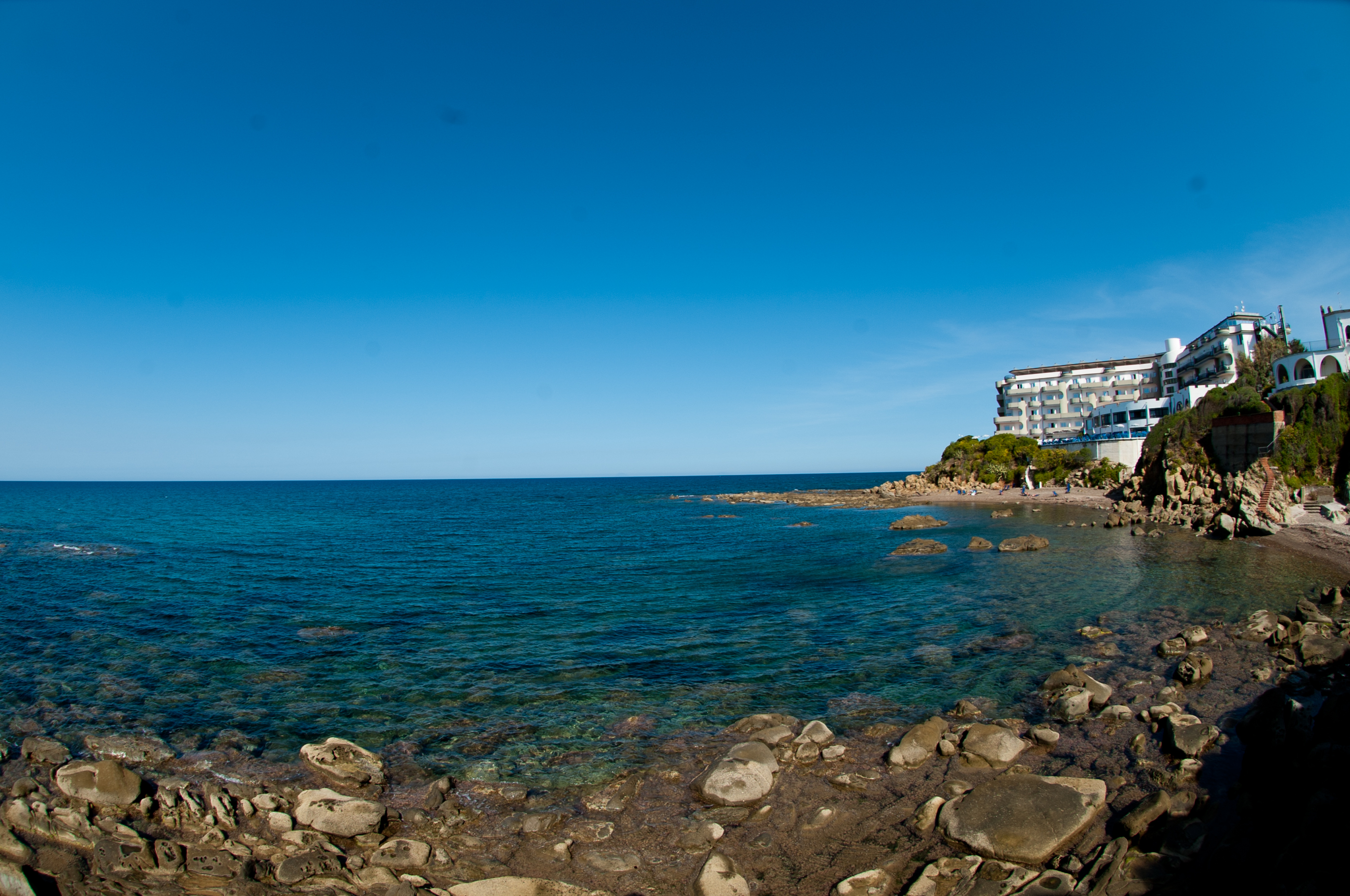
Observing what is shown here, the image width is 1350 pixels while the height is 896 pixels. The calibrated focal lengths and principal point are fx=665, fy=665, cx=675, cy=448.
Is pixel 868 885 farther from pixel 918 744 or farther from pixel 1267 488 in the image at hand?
pixel 1267 488

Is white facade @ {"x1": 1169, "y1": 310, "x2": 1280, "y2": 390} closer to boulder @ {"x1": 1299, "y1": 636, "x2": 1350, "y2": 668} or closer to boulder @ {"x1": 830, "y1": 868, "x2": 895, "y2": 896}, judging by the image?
boulder @ {"x1": 1299, "y1": 636, "x2": 1350, "y2": 668}

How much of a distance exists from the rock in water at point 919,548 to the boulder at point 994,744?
32617mm

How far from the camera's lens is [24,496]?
582 feet

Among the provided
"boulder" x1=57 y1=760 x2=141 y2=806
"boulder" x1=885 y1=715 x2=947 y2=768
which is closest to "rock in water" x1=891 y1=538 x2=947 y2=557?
"boulder" x1=885 y1=715 x2=947 y2=768

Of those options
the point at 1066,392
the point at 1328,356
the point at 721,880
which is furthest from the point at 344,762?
the point at 1066,392

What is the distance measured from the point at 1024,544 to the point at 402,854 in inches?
1847

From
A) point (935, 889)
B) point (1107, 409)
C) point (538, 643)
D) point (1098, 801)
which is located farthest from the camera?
point (1107, 409)

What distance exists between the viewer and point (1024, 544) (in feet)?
156

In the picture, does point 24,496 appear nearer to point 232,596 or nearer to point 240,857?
point 232,596

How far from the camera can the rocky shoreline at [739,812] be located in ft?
34.2

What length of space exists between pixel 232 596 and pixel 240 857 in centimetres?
2962

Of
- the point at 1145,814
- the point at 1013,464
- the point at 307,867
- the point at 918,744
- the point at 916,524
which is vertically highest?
the point at 1013,464

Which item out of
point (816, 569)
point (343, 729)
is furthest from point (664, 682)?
point (816, 569)

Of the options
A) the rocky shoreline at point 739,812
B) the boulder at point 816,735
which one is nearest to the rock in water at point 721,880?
the rocky shoreline at point 739,812
